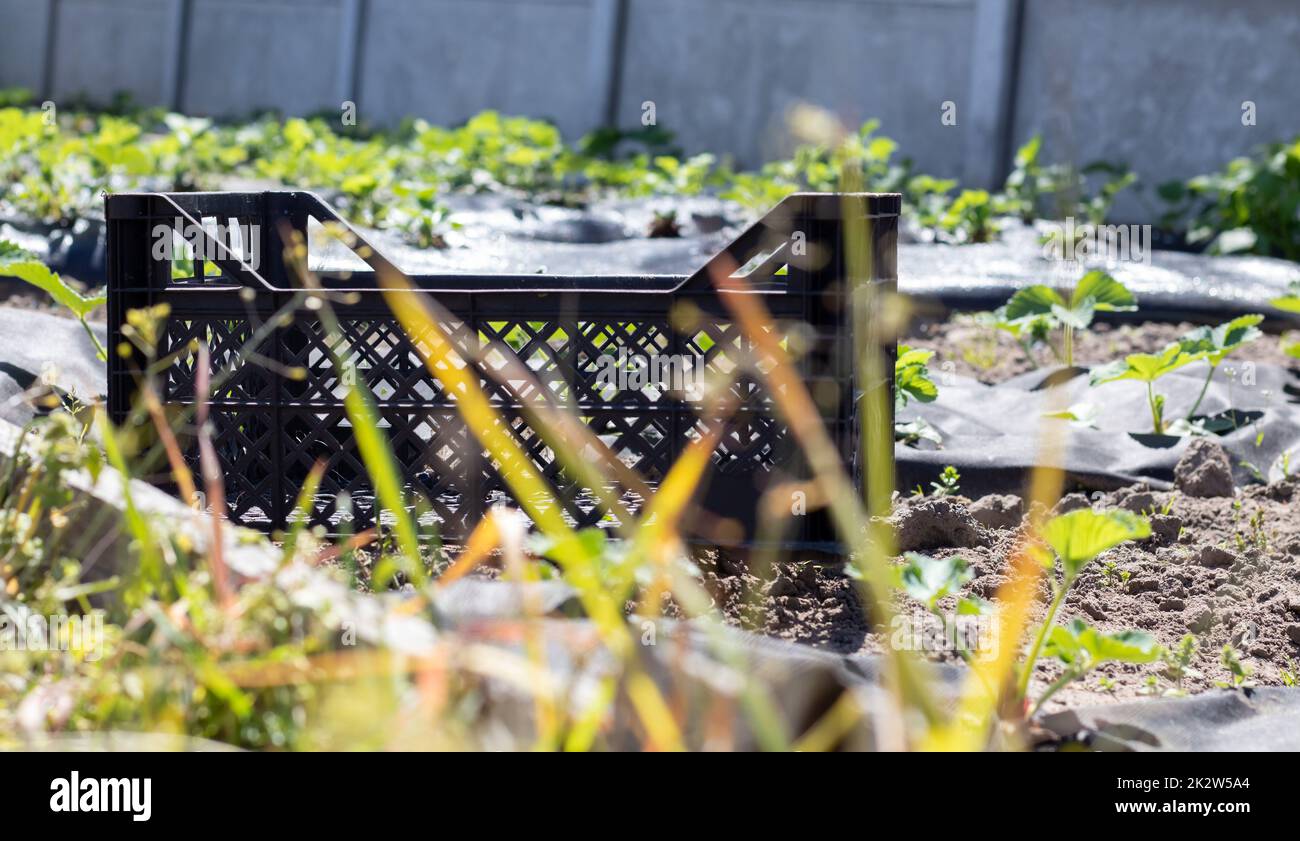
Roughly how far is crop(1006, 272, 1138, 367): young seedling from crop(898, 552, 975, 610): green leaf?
98.6 inches

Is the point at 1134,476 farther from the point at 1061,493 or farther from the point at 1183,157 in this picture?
the point at 1183,157

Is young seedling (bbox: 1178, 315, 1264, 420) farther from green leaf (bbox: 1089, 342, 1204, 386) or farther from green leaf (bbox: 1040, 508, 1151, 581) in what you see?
green leaf (bbox: 1040, 508, 1151, 581)

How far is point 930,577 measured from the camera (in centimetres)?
196

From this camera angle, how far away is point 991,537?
3.19 m

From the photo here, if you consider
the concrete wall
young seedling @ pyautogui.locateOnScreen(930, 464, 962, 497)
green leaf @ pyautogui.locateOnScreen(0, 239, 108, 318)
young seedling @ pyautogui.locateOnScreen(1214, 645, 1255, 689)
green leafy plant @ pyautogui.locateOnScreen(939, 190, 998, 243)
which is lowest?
young seedling @ pyautogui.locateOnScreen(1214, 645, 1255, 689)

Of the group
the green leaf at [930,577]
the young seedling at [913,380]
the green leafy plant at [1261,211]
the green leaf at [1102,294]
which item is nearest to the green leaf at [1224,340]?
the green leaf at [1102,294]

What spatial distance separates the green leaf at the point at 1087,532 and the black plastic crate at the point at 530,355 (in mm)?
707

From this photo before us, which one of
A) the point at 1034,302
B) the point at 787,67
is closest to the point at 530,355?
the point at 1034,302

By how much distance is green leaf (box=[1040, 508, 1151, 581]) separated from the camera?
→ 1.75m

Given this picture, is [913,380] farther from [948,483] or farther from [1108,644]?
[1108,644]

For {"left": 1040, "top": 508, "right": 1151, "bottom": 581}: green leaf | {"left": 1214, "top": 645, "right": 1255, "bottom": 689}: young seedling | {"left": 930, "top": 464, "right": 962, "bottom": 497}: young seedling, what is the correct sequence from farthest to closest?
{"left": 930, "top": 464, "right": 962, "bottom": 497}: young seedling
{"left": 1214, "top": 645, "right": 1255, "bottom": 689}: young seedling
{"left": 1040, "top": 508, "right": 1151, "bottom": 581}: green leaf

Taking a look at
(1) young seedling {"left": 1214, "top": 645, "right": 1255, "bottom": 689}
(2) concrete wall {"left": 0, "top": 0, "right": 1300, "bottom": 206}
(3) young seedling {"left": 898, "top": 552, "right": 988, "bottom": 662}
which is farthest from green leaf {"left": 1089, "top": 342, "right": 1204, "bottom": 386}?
(2) concrete wall {"left": 0, "top": 0, "right": 1300, "bottom": 206}

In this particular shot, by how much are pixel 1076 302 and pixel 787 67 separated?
7482mm

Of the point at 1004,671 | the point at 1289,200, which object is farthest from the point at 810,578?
the point at 1289,200
